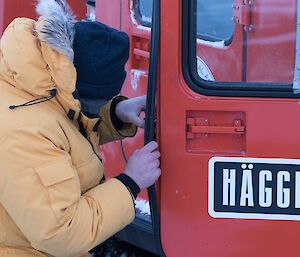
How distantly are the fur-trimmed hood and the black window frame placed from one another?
1.08ft

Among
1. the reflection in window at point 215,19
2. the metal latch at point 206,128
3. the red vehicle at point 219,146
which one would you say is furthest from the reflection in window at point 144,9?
the metal latch at point 206,128

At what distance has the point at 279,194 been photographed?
189cm

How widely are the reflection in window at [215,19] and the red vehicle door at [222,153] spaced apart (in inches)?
2.9

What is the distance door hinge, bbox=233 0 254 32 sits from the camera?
2.26 meters

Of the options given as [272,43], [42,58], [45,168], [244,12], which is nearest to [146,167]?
[45,168]

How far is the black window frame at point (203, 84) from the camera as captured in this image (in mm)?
1895

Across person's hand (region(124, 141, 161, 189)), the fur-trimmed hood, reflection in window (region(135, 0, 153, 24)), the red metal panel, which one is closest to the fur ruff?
the fur-trimmed hood

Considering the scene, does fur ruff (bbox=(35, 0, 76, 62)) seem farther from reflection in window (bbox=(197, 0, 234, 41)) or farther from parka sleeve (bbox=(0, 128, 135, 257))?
reflection in window (bbox=(197, 0, 234, 41))

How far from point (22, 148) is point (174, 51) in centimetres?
51

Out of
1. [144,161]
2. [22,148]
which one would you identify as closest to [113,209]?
[144,161]

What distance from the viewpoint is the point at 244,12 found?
2.32 meters

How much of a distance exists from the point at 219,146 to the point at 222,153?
0.07ft

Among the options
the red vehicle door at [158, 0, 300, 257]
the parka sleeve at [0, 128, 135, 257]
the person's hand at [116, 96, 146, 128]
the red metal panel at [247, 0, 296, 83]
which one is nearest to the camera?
the parka sleeve at [0, 128, 135, 257]

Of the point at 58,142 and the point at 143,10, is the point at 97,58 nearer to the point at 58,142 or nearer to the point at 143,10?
the point at 58,142
